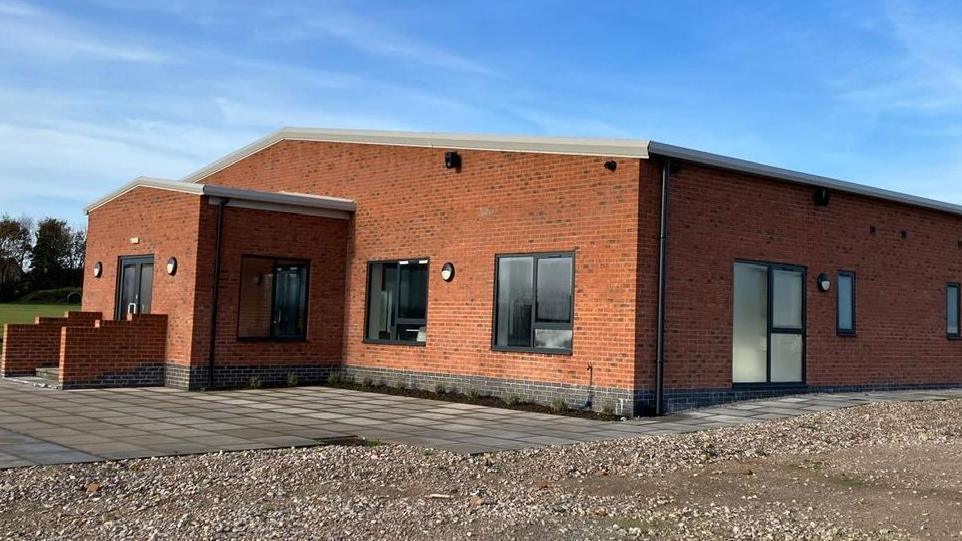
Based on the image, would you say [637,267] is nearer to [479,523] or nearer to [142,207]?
[479,523]

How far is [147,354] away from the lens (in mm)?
14086

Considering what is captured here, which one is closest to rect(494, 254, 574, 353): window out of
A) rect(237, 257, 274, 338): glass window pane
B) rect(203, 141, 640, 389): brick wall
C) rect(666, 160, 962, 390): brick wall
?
rect(203, 141, 640, 389): brick wall

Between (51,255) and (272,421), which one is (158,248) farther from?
(51,255)

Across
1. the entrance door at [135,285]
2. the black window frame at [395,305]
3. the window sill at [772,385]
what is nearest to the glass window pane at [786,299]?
the window sill at [772,385]

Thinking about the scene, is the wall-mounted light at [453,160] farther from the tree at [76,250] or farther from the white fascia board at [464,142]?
the tree at [76,250]

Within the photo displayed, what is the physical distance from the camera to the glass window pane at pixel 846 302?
14086mm

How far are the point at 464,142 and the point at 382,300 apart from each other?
3298 millimetres

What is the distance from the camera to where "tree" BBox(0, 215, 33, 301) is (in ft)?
197

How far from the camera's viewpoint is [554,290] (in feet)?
40.3

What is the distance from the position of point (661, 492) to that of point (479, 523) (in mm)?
1731

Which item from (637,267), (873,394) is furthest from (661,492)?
(873,394)

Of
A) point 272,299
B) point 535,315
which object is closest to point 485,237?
point 535,315

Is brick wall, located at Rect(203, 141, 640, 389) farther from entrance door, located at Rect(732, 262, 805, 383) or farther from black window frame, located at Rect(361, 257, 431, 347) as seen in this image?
entrance door, located at Rect(732, 262, 805, 383)

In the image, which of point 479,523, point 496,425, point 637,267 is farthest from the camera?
point 637,267
